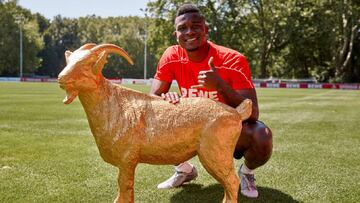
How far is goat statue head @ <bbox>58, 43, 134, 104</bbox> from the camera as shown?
Answer: 2841 millimetres

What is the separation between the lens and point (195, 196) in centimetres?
427

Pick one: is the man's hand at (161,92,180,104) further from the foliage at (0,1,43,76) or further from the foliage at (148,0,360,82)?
the foliage at (0,1,43,76)

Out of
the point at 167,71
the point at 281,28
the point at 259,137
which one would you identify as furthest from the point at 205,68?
the point at 281,28

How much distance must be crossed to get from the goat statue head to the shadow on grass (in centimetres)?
166

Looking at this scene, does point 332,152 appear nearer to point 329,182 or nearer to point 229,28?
point 329,182

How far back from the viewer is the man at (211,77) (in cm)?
345

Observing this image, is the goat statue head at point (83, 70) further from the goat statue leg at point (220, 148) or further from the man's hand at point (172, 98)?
the goat statue leg at point (220, 148)

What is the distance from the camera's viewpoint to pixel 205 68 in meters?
3.96

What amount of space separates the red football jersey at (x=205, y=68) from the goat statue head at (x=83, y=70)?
111 cm

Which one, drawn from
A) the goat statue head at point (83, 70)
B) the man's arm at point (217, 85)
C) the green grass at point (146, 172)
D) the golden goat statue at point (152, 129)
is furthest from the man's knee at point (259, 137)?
the goat statue head at point (83, 70)

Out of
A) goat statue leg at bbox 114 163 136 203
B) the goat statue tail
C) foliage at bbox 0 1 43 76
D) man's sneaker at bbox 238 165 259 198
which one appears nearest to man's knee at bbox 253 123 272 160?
man's sneaker at bbox 238 165 259 198

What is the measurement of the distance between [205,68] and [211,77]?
2.32 ft

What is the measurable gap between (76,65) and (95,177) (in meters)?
2.27

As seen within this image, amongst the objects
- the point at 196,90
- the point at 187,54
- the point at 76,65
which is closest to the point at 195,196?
the point at 196,90
